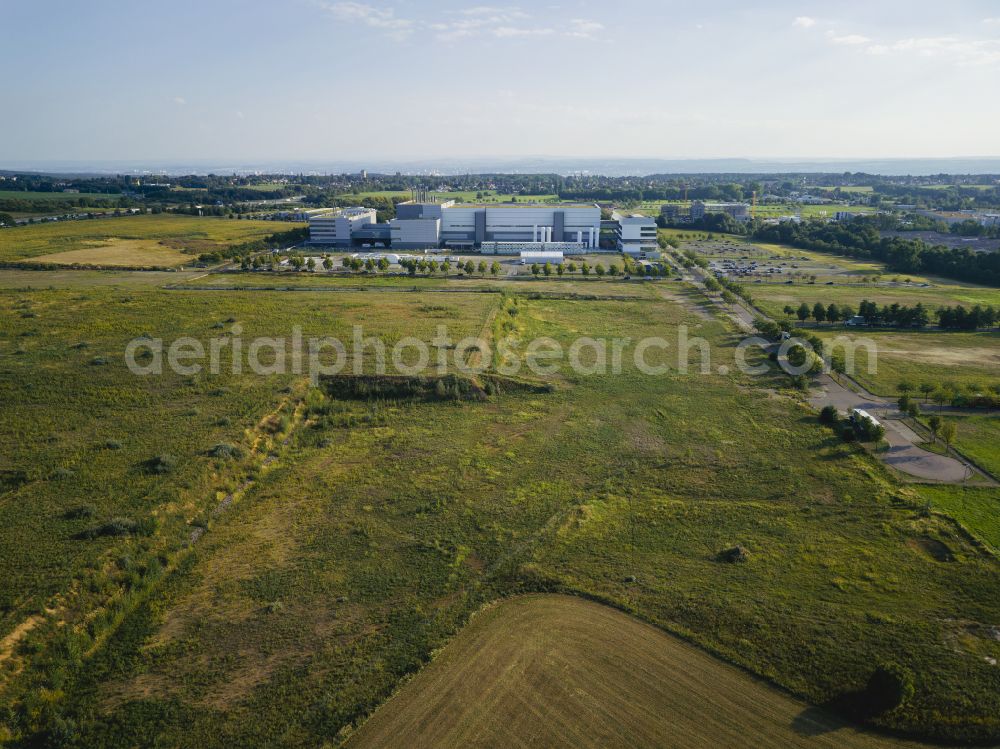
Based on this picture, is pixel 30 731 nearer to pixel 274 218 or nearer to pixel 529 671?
pixel 529 671

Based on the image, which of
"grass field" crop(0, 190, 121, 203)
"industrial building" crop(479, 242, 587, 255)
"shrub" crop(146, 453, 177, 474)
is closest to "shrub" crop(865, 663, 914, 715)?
"shrub" crop(146, 453, 177, 474)

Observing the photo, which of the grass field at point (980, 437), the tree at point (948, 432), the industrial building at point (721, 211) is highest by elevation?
the industrial building at point (721, 211)

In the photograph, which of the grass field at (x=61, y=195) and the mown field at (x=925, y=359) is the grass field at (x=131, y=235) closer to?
the grass field at (x=61, y=195)

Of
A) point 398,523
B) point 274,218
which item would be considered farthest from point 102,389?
point 274,218

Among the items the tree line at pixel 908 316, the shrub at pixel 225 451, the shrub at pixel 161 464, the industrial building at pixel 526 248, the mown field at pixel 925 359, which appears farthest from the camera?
the industrial building at pixel 526 248

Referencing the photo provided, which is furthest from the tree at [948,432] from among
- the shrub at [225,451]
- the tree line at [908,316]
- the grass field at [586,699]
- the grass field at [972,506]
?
the shrub at [225,451]

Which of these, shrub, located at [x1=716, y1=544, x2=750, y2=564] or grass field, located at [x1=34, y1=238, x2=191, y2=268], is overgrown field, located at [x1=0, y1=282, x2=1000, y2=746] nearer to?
shrub, located at [x1=716, y1=544, x2=750, y2=564]
